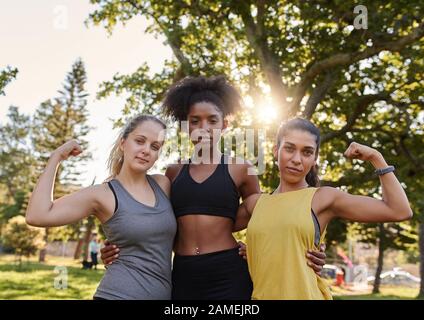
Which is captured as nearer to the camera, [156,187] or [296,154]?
[296,154]

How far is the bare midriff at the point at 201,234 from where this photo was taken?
3.57 m

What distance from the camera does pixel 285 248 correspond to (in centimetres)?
302

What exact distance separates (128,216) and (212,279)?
0.78 m

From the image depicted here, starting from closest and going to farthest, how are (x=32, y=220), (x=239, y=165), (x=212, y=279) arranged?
(x=32, y=220) → (x=212, y=279) → (x=239, y=165)

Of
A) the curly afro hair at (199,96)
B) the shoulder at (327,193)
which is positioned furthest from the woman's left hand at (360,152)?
the curly afro hair at (199,96)

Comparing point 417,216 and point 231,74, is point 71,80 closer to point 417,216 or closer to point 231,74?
point 231,74

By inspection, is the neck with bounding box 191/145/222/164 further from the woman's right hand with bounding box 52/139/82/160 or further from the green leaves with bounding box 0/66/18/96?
the green leaves with bounding box 0/66/18/96

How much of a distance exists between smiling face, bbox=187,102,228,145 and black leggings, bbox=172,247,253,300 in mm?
857

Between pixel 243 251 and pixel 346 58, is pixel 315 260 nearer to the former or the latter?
pixel 243 251

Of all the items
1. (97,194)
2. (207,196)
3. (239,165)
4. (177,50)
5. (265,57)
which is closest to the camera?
(97,194)

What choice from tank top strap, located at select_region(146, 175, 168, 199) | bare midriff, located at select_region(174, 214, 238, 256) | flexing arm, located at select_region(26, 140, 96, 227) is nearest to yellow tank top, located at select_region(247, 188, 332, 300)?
bare midriff, located at select_region(174, 214, 238, 256)

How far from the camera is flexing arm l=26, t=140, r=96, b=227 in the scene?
2971 mm

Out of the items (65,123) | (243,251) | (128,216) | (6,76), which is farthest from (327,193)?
(65,123)
